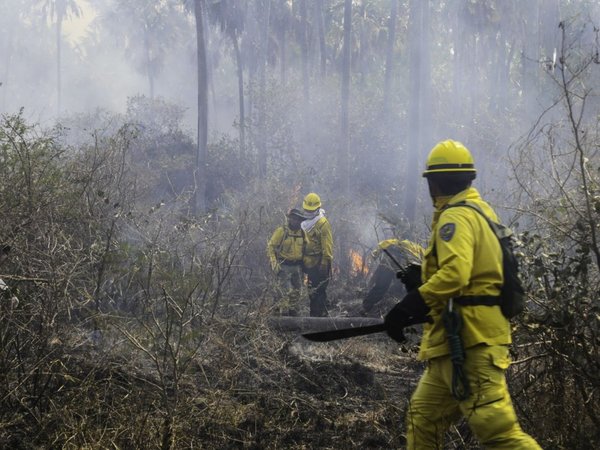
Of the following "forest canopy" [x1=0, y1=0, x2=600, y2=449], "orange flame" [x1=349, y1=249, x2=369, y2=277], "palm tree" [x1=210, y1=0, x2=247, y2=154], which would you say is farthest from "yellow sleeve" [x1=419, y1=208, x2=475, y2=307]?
"palm tree" [x1=210, y1=0, x2=247, y2=154]

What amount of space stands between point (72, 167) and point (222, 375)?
3.92 metres

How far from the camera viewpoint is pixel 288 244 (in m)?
10.2

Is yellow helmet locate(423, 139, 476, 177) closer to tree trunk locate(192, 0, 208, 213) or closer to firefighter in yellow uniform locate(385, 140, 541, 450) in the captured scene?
firefighter in yellow uniform locate(385, 140, 541, 450)

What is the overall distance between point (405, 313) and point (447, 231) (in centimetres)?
46

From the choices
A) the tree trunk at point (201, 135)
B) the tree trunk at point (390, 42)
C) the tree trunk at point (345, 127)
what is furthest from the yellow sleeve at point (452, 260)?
the tree trunk at point (390, 42)

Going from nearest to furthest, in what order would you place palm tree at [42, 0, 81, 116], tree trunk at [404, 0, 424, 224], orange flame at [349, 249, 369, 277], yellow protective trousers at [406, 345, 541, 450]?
yellow protective trousers at [406, 345, 541, 450]
orange flame at [349, 249, 369, 277]
tree trunk at [404, 0, 424, 224]
palm tree at [42, 0, 81, 116]

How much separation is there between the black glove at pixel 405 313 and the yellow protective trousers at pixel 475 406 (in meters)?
0.23

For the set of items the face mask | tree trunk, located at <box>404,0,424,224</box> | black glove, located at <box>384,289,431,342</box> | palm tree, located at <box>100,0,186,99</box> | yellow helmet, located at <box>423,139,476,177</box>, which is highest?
palm tree, located at <box>100,0,186,99</box>

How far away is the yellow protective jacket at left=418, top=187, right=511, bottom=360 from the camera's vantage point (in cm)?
351

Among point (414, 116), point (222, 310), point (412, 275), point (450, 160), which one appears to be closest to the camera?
point (450, 160)

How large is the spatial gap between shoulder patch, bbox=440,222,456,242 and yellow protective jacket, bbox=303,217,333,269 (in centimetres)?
653

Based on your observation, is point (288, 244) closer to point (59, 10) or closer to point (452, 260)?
point (452, 260)

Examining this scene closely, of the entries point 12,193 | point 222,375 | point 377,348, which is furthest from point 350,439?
point 12,193

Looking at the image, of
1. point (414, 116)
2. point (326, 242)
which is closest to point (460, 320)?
point (326, 242)
